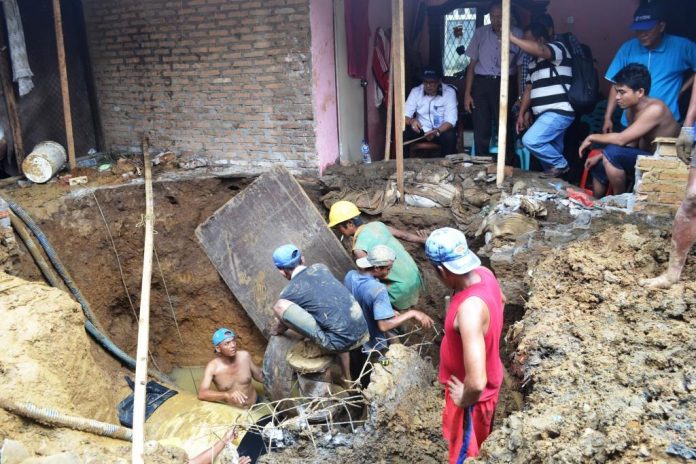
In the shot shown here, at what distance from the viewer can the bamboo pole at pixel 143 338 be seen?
385 cm

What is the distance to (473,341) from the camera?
2.76 m

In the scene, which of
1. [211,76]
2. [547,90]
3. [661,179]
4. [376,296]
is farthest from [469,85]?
[376,296]

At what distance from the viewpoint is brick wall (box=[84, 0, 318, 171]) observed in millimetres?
6707

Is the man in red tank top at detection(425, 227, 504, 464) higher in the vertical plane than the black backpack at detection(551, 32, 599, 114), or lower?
Answer: lower

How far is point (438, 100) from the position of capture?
748 centimetres

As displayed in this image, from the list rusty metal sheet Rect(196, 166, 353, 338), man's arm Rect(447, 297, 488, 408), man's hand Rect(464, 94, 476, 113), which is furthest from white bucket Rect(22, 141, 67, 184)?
man's arm Rect(447, 297, 488, 408)

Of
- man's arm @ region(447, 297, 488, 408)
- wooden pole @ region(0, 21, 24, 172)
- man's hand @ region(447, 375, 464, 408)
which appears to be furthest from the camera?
wooden pole @ region(0, 21, 24, 172)

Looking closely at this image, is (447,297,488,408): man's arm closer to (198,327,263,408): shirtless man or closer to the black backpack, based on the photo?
(198,327,263,408): shirtless man

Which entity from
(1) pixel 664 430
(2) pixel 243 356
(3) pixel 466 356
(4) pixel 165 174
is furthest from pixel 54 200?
(1) pixel 664 430

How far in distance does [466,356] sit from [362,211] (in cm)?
401

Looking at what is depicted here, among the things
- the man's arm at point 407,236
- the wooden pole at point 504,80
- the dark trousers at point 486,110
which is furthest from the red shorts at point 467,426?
the dark trousers at point 486,110

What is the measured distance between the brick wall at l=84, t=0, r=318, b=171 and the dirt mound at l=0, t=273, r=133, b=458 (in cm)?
320

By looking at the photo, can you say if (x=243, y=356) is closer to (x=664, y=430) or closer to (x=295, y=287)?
(x=295, y=287)

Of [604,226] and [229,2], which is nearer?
[604,226]
